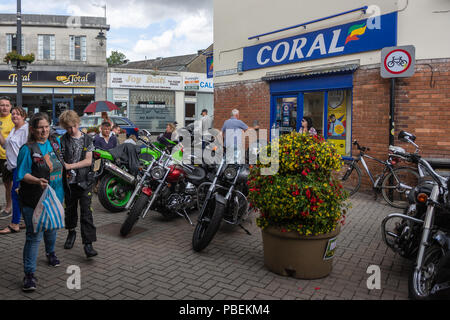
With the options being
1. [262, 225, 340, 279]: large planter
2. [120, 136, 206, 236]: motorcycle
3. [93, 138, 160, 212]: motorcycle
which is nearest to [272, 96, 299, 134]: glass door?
[93, 138, 160, 212]: motorcycle

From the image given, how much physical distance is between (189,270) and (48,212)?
169 centimetres

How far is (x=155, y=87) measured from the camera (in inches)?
1244

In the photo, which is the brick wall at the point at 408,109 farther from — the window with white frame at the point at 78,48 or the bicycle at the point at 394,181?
the window with white frame at the point at 78,48

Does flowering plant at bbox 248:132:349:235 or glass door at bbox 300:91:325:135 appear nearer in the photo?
flowering plant at bbox 248:132:349:235

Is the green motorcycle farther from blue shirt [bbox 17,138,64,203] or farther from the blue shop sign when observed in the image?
the blue shop sign

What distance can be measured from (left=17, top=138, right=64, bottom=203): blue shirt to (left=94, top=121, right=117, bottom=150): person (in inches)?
144

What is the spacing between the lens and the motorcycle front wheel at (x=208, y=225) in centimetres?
508

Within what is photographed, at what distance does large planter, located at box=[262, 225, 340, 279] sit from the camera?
14.1ft

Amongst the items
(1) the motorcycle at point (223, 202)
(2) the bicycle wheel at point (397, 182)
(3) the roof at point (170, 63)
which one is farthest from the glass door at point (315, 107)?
(3) the roof at point (170, 63)

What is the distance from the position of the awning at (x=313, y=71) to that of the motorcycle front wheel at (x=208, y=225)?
5.50 metres

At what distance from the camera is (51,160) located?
14.3 ft
